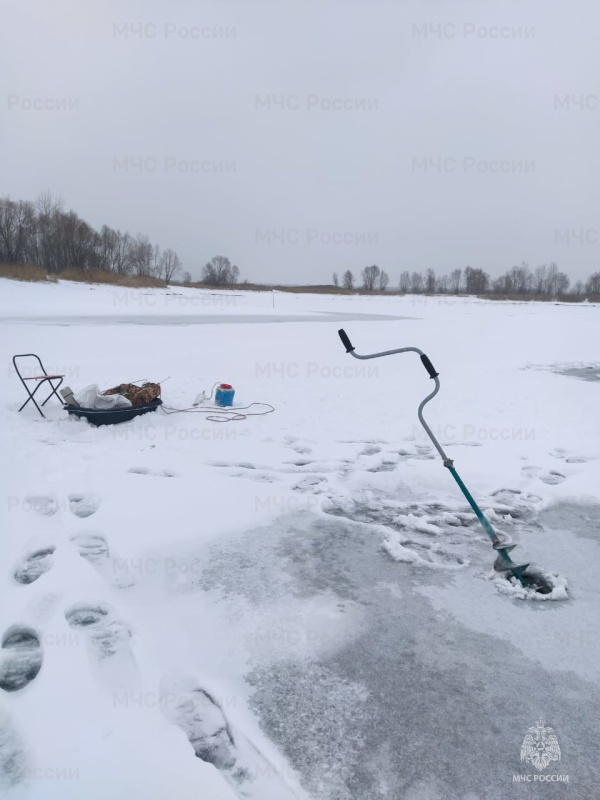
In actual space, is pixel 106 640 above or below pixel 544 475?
below

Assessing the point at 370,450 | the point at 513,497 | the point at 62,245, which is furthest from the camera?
the point at 62,245

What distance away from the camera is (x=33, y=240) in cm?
4966

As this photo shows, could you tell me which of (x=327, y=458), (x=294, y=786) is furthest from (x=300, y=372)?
(x=294, y=786)

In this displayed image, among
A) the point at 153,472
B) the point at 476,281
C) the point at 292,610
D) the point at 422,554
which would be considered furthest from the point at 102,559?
the point at 476,281

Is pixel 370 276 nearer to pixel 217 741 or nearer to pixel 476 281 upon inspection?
pixel 476 281

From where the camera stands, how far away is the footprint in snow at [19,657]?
7.72ft

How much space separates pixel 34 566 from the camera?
3266 mm

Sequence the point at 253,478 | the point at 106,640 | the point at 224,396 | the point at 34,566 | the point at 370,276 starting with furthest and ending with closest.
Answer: the point at 370,276 → the point at 224,396 → the point at 253,478 → the point at 34,566 → the point at 106,640

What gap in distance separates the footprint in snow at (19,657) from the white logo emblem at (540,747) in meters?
2.17

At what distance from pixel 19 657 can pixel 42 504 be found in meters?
Result: 1.81

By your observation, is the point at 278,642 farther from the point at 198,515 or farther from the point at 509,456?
the point at 509,456

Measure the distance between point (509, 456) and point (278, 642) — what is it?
146 inches

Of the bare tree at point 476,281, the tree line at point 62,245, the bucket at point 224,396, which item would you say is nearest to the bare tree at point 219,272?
the tree line at point 62,245

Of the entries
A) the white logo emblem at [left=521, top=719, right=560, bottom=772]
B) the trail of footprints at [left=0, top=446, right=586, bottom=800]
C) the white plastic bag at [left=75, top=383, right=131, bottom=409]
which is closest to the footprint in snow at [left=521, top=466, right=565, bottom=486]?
the trail of footprints at [left=0, top=446, right=586, bottom=800]
